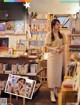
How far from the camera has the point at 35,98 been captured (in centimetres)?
558

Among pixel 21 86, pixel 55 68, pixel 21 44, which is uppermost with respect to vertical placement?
pixel 21 44

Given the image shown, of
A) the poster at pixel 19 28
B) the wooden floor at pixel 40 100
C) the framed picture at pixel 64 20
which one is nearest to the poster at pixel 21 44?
the poster at pixel 19 28

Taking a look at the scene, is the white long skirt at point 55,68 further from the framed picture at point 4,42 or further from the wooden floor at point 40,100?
the framed picture at point 4,42

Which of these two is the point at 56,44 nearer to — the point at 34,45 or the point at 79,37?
the point at 79,37

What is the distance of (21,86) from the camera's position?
4.57 m

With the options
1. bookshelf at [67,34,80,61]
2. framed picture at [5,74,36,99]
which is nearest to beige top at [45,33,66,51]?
bookshelf at [67,34,80,61]

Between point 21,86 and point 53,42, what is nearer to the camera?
point 21,86

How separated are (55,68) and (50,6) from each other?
2005 millimetres

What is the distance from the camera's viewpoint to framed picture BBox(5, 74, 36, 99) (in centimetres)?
448

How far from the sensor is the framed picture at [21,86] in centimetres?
448

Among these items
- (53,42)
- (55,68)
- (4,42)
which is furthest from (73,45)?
(4,42)

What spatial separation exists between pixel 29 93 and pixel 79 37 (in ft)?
4.54

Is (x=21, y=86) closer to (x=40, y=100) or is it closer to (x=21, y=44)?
(x=40, y=100)

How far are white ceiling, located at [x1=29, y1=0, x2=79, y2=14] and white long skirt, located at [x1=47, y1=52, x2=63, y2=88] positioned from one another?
1.72 meters
